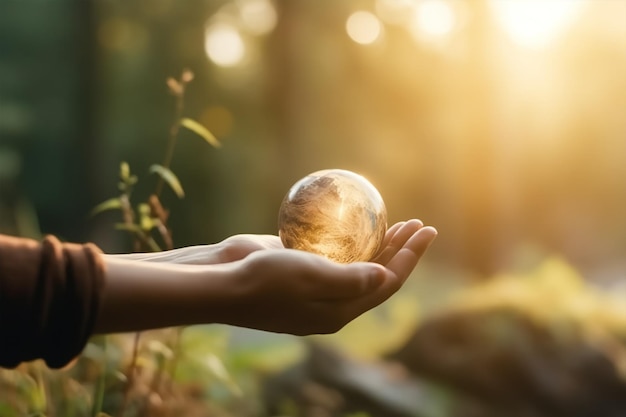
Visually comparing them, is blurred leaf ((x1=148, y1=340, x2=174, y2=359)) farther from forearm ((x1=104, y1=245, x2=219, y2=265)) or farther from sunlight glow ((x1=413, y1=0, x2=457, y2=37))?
sunlight glow ((x1=413, y1=0, x2=457, y2=37))

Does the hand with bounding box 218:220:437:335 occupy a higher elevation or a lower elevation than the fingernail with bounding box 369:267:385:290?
lower

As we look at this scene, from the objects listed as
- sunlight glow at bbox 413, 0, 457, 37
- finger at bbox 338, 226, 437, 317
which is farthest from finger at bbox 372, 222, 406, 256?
sunlight glow at bbox 413, 0, 457, 37

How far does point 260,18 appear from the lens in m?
7.35

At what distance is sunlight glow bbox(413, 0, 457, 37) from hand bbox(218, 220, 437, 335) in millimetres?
5367

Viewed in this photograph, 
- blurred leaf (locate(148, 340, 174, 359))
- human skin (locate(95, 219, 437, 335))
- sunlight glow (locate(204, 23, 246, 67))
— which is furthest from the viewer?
sunlight glow (locate(204, 23, 246, 67))

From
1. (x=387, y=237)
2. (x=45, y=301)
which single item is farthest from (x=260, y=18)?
(x=45, y=301)

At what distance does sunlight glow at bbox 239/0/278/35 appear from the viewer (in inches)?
288

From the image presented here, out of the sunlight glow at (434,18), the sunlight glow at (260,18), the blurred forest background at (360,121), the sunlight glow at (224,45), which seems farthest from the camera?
the sunlight glow at (224,45)

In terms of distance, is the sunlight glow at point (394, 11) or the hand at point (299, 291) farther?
the sunlight glow at point (394, 11)

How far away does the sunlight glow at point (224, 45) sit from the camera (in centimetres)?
754

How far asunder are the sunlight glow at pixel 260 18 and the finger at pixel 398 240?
5.58 metres

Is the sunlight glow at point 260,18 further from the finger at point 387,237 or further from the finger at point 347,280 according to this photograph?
the finger at point 347,280

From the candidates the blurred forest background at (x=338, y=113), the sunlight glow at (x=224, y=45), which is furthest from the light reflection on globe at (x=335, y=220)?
the sunlight glow at (x=224, y=45)

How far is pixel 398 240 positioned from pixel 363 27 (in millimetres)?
5386
